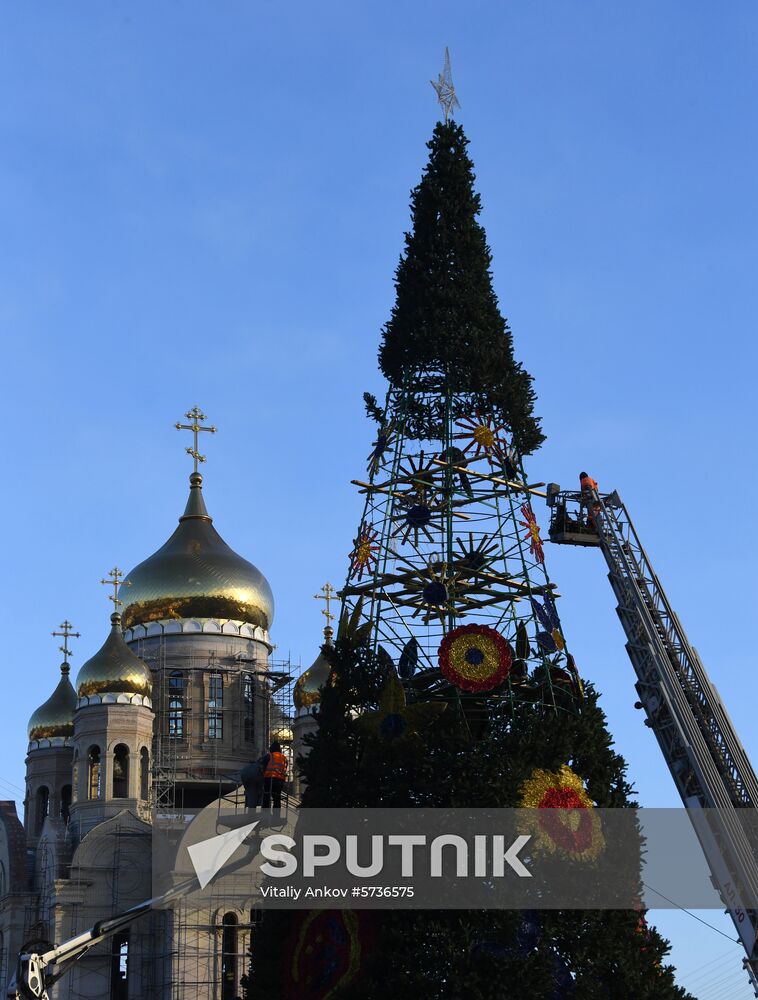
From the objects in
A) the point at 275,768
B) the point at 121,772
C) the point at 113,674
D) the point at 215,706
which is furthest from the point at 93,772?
the point at 275,768

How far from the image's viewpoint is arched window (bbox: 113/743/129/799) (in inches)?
1911

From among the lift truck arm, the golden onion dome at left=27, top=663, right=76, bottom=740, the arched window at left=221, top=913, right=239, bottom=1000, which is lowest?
the lift truck arm

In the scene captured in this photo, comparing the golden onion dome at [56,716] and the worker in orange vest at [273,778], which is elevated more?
the golden onion dome at [56,716]

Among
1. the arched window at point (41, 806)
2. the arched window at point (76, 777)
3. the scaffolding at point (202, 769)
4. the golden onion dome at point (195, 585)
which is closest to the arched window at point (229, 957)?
the scaffolding at point (202, 769)

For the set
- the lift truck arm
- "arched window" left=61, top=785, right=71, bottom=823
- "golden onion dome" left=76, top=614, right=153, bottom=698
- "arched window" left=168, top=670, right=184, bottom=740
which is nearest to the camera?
the lift truck arm

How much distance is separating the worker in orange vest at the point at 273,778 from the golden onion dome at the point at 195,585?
26.6 m

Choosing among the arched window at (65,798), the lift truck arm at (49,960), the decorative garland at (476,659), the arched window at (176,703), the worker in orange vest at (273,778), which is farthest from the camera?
the arched window at (65,798)

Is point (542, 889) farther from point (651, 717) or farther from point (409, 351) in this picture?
point (409, 351)

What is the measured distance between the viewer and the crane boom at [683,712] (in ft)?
74.7

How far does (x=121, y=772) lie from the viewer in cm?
4903

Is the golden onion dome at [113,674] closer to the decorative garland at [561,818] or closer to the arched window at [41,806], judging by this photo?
the arched window at [41,806]

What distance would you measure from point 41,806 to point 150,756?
7611 millimetres

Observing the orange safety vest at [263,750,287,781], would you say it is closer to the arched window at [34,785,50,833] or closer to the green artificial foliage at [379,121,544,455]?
the green artificial foliage at [379,121,544,455]

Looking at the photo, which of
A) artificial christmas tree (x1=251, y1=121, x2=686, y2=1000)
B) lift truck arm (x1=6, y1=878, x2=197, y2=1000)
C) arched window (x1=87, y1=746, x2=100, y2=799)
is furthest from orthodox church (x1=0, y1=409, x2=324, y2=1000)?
lift truck arm (x1=6, y1=878, x2=197, y2=1000)
